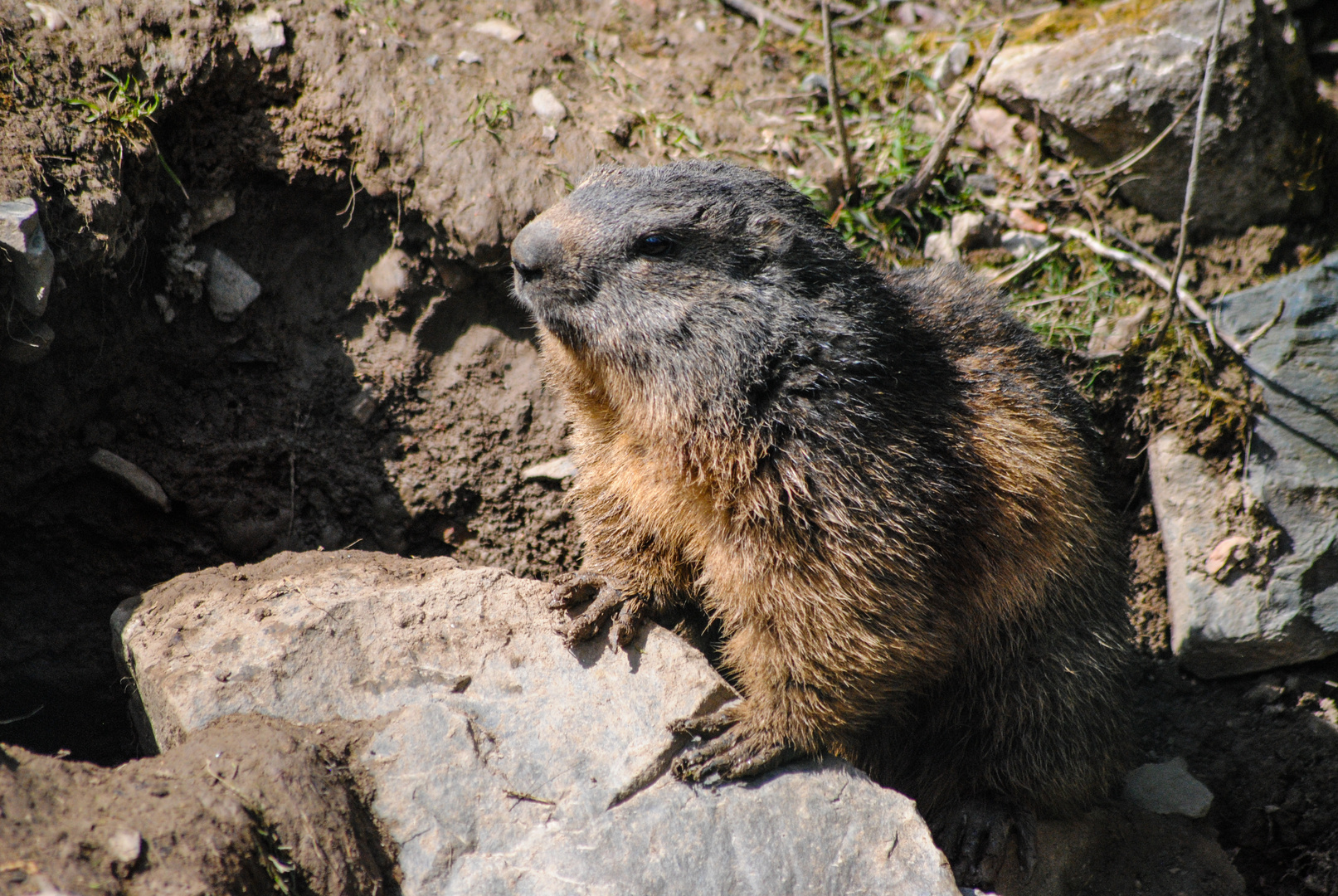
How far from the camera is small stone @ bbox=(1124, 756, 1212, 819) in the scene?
5.01m

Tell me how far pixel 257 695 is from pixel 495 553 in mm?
2082

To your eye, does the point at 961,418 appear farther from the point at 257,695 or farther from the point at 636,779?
the point at 257,695

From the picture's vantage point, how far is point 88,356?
4.58 metres

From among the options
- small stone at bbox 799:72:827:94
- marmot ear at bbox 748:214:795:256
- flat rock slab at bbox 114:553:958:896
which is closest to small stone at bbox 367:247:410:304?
flat rock slab at bbox 114:553:958:896

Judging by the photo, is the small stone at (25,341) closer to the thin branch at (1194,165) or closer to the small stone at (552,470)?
the small stone at (552,470)

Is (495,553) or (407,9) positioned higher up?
(407,9)

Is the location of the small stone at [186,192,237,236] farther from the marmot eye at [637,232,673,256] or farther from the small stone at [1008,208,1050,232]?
the small stone at [1008,208,1050,232]

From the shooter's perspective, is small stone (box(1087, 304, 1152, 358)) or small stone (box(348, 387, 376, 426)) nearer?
small stone (box(348, 387, 376, 426))

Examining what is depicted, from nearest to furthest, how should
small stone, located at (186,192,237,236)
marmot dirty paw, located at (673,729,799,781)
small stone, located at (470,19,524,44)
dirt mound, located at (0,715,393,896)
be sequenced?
dirt mound, located at (0,715,393,896) < marmot dirty paw, located at (673,729,799,781) < small stone, located at (186,192,237,236) < small stone, located at (470,19,524,44)

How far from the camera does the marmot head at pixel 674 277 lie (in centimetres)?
368

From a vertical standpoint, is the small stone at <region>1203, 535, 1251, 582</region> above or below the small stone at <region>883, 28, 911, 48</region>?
below

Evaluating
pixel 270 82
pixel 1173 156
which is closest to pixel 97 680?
pixel 270 82

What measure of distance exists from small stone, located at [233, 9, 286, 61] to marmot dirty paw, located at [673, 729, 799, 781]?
166 inches

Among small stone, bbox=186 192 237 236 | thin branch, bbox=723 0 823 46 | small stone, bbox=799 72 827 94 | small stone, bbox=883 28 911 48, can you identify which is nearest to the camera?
small stone, bbox=186 192 237 236
